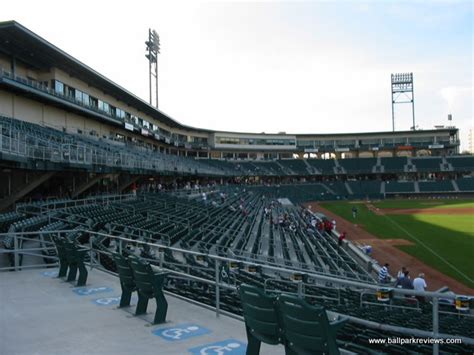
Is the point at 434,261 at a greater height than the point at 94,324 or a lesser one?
Result: lesser

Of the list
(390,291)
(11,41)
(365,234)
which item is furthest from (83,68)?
(390,291)

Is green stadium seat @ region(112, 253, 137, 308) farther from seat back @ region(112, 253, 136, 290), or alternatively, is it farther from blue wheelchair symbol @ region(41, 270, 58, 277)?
blue wheelchair symbol @ region(41, 270, 58, 277)

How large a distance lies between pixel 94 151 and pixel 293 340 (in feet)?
74.2

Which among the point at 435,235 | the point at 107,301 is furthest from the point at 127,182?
the point at 107,301

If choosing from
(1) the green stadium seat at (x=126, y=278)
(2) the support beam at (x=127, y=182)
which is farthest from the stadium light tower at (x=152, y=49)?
(1) the green stadium seat at (x=126, y=278)

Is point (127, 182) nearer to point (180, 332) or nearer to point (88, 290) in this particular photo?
point (88, 290)

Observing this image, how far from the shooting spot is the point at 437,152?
314ft

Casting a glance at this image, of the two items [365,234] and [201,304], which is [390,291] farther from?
[365,234]

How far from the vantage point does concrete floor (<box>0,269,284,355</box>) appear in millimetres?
5684

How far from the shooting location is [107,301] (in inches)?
323

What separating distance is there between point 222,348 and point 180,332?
0.95 meters

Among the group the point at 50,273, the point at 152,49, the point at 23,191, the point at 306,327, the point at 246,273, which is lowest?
the point at 50,273

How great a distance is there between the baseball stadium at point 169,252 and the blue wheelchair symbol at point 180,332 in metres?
0.04

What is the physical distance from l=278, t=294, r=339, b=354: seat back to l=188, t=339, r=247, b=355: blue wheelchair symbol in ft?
4.70
